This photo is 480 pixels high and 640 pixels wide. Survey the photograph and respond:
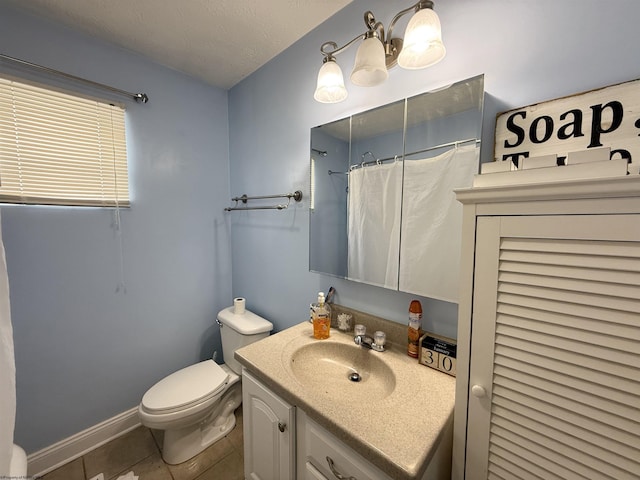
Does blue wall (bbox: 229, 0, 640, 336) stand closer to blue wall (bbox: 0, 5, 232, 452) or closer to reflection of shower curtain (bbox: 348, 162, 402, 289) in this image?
reflection of shower curtain (bbox: 348, 162, 402, 289)

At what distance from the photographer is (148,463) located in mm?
1399

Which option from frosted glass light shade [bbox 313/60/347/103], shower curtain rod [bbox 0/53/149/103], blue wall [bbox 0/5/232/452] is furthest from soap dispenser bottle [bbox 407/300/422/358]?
shower curtain rod [bbox 0/53/149/103]

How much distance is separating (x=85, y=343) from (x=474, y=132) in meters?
2.24

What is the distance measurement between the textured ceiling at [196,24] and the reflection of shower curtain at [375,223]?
85 centimetres

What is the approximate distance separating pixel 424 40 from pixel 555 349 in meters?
0.95

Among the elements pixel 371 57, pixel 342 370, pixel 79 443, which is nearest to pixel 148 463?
pixel 79 443

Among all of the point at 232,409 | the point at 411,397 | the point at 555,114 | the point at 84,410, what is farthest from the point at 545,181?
the point at 84,410

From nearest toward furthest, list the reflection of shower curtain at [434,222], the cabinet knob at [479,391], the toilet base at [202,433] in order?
the cabinet knob at [479,391] → the reflection of shower curtain at [434,222] → the toilet base at [202,433]

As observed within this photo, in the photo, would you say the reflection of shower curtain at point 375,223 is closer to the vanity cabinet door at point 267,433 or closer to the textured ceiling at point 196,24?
the vanity cabinet door at point 267,433

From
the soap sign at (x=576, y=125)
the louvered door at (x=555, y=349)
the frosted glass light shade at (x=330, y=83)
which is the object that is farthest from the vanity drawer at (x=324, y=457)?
the frosted glass light shade at (x=330, y=83)

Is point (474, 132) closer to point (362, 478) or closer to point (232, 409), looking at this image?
point (362, 478)

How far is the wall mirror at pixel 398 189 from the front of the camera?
892mm

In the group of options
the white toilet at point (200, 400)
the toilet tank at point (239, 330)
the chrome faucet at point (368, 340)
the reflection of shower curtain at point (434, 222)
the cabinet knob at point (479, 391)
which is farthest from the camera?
the toilet tank at point (239, 330)

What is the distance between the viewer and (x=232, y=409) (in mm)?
1669
